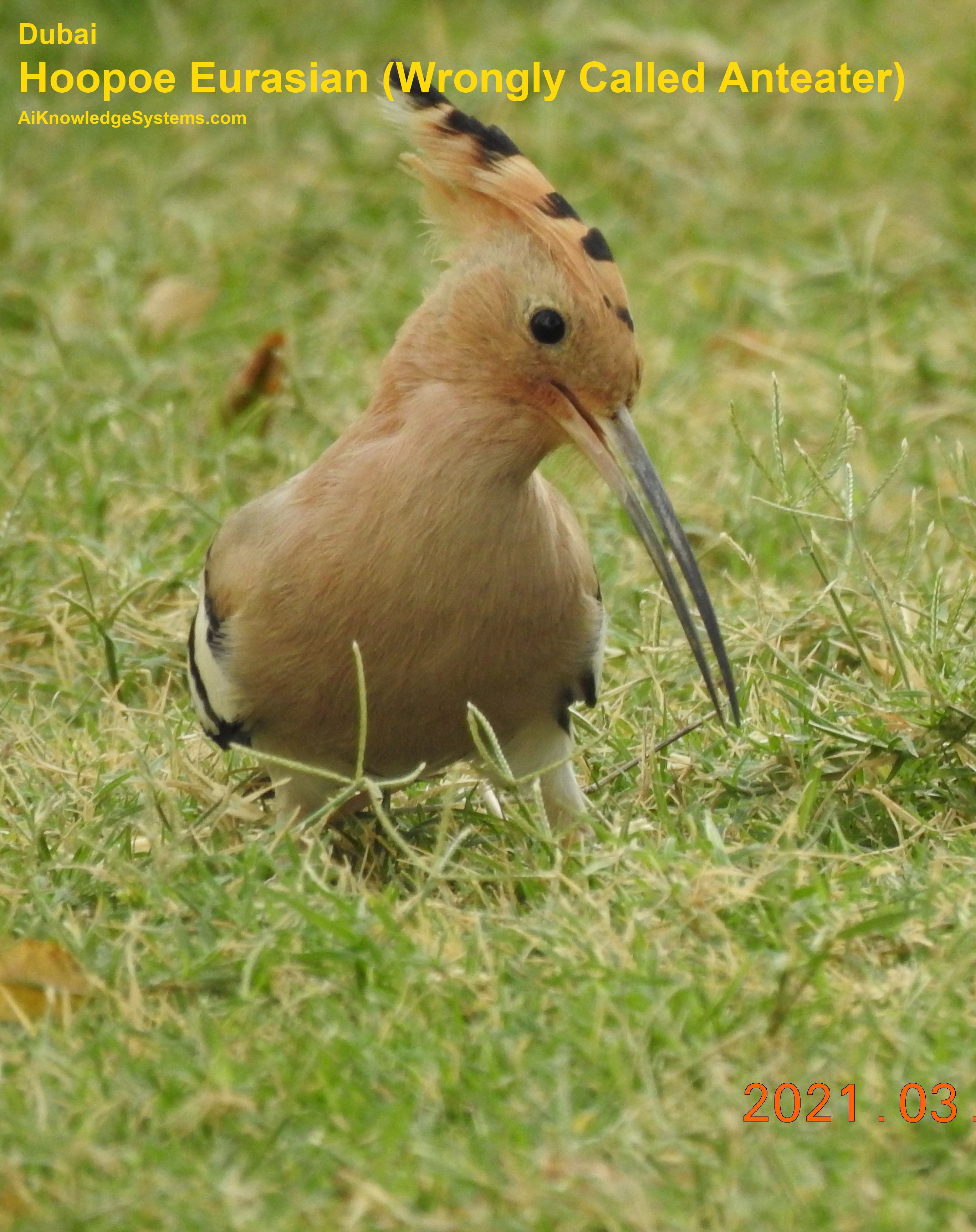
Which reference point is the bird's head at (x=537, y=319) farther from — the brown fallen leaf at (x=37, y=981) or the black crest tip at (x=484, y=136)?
the brown fallen leaf at (x=37, y=981)

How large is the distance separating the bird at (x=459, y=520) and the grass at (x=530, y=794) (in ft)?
0.61

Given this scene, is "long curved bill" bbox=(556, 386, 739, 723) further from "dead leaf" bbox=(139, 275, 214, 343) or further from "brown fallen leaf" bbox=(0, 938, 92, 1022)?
"dead leaf" bbox=(139, 275, 214, 343)

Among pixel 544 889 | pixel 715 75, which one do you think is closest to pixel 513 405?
pixel 544 889

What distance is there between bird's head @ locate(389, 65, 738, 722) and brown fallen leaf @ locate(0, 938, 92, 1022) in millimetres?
945

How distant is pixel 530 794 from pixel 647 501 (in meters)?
0.54

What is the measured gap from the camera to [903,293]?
5.18 metres

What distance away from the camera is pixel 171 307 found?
499 centimetres

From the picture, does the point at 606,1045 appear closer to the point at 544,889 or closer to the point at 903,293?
the point at 544,889

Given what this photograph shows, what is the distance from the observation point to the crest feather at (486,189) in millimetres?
2652

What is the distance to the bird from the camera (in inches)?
105
